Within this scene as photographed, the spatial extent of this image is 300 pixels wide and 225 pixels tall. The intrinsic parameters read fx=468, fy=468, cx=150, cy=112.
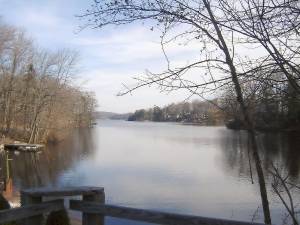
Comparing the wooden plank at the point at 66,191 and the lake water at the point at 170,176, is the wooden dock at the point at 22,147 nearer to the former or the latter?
the lake water at the point at 170,176

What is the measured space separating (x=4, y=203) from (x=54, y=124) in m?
48.3

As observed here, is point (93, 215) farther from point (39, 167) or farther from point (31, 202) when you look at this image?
point (39, 167)

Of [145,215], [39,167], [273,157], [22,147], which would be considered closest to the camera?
[145,215]

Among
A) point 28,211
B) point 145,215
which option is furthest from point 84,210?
point 145,215

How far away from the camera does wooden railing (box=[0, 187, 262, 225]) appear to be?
3679 millimetres

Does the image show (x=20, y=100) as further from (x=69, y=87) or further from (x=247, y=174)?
(x=247, y=174)

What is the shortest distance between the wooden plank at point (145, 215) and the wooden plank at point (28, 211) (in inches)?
6.1

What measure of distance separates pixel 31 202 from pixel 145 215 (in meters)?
1.11

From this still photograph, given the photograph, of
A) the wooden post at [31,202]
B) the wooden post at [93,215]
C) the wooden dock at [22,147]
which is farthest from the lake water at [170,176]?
the wooden post at [31,202]

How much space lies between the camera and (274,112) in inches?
182

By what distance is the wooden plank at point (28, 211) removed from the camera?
3.70 meters

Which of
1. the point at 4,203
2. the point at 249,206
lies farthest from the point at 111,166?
the point at 4,203

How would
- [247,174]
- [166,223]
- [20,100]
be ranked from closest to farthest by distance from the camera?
[166,223] → [247,174] → [20,100]

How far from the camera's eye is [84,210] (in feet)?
13.4
